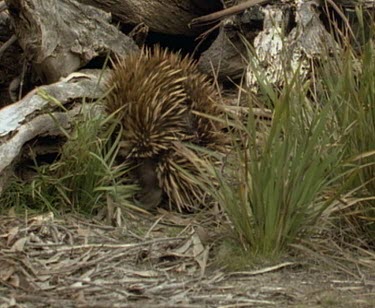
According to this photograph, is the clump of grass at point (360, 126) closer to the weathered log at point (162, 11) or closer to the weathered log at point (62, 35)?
the weathered log at point (62, 35)

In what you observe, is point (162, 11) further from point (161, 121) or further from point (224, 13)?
point (161, 121)

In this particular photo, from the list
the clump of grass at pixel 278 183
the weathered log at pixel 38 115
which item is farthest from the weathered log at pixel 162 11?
the clump of grass at pixel 278 183

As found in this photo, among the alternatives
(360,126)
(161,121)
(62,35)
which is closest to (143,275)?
(360,126)

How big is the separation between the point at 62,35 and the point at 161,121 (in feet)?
3.53

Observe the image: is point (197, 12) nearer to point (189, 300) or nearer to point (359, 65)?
point (359, 65)

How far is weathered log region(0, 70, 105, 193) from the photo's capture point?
5.04 meters

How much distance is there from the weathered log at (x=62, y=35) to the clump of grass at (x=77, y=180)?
0.80 metres

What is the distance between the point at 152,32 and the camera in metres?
7.02

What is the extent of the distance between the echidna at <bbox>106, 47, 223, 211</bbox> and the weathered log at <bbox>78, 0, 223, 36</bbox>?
1259 mm

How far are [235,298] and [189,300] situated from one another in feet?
0.63

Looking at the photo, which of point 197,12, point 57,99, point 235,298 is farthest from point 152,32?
point 235,298

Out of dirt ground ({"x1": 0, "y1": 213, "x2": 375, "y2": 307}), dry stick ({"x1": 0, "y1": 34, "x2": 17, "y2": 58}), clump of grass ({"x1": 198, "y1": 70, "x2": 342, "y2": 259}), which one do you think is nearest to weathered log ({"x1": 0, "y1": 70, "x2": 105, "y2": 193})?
dirt ground ({"x1": 0, "y1": 213, "x2": 375, "y2": 307})

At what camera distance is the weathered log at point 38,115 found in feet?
16.5

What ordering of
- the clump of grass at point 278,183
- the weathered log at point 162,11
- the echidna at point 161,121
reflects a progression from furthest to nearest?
the weathered log at point 162,11 < the echidna at point 161,121 < the clump of grass at point 278,183
